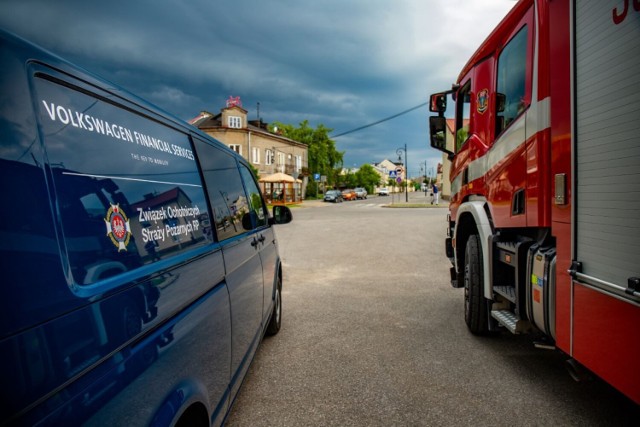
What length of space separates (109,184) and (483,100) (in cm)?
375

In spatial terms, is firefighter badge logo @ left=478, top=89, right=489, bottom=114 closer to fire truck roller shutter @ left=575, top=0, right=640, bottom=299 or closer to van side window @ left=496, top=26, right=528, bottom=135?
van side window @ left=496, top=26, right=528, bottom=135

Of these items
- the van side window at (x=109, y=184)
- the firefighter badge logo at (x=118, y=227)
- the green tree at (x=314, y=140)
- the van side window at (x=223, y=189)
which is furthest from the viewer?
the green tree at (x=314, y=140)

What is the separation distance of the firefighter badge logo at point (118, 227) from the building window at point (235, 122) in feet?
125

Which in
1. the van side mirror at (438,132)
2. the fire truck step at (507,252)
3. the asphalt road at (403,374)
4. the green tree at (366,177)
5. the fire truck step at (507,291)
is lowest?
the asphalt road at (403,374)

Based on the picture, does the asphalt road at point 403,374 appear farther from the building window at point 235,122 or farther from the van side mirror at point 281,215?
the building window at point 235,122

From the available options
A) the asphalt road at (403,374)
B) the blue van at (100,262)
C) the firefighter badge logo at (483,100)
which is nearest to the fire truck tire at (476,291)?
the asphalt road at (403,374)

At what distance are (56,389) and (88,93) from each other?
0.91m

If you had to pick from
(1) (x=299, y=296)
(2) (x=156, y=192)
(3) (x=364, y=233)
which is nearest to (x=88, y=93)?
(2) (x=156, y=192)

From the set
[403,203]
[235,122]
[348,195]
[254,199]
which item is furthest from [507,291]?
[348,195]

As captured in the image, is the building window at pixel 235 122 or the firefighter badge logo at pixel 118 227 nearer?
the firefighter badge logo at pixel 118 227

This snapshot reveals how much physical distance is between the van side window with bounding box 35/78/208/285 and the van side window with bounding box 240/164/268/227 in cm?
155

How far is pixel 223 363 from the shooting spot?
1.99 metres

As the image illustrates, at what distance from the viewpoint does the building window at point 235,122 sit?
3791cm

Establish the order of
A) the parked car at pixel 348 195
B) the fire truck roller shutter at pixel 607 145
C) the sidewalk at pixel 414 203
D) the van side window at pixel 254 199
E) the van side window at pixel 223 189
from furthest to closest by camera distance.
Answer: the parked car at pixel 348 195 < the sidewalk at pixel 414 203 < the van side window at pixel 254 199 < the van side window at pixel 223 189 < the fire truck roller shutter at pixel 607 145
